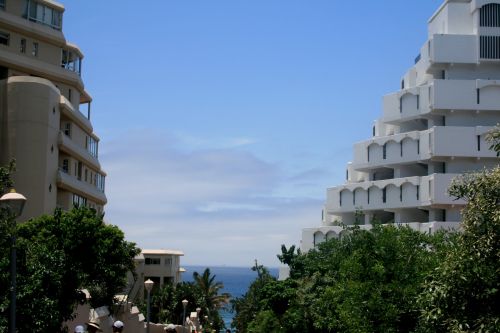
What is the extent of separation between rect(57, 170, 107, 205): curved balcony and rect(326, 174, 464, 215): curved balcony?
21.6 meters

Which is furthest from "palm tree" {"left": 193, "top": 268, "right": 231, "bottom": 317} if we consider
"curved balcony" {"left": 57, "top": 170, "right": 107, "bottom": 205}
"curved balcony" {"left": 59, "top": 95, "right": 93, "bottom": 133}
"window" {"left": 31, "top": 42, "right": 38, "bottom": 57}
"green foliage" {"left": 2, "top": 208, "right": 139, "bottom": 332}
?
"green foliage" {"left": 2, "top": 208, "right": 139, "bottom": 332}

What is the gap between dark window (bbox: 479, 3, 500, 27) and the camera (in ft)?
208

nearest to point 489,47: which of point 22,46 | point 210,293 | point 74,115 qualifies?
point 74,115

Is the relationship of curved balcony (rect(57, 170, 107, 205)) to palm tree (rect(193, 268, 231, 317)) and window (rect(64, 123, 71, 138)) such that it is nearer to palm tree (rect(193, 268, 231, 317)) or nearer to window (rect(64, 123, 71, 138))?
window (rect(64, 123, 71, 138))

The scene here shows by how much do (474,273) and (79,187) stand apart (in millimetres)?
37241

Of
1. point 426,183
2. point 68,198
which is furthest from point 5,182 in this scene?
point 426,183

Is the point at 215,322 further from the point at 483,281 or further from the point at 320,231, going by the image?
the point at 483,281

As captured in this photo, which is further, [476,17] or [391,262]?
[476,17]

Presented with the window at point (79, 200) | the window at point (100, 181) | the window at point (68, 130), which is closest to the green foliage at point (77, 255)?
A: the window at point (79, 200)

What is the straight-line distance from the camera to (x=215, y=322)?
71.7 m

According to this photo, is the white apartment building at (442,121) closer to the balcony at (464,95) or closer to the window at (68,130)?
the balcony at (464,95)

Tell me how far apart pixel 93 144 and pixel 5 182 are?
125 ft

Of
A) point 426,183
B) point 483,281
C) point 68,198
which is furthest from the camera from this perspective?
point 426,183

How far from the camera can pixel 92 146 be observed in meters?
56.7
